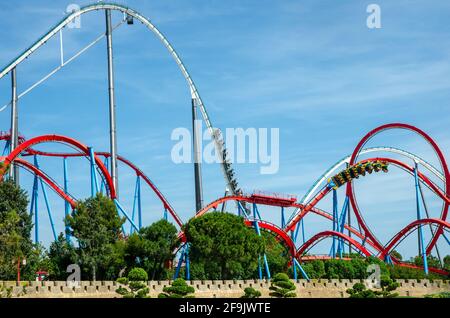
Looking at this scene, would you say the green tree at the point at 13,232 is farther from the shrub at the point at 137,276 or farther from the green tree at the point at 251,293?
the green tree at the point at 251,293

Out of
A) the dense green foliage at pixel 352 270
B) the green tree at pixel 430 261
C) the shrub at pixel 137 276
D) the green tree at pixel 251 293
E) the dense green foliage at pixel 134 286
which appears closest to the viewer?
the dense green foliage at pixel 134 286

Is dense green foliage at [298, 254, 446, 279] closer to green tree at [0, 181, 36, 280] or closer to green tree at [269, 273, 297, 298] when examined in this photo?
green tree at [269, 273, 297, 298]

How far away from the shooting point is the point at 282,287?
55.9 metres

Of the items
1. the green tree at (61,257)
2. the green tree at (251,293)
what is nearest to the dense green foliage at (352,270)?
the green tree at (251,293)

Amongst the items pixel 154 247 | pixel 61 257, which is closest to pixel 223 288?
pixel 154 247

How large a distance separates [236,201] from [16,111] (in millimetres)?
20693

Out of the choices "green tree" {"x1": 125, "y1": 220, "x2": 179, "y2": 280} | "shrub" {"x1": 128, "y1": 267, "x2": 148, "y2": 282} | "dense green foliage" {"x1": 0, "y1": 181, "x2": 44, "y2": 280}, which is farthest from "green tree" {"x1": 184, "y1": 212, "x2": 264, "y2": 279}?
"dense green foliage" {"x1": 0, "y1": 181, "x2": 44, "y2": 280}

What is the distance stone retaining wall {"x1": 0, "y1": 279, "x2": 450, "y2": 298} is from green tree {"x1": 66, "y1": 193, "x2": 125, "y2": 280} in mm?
5128

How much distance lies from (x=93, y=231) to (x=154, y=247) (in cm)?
570

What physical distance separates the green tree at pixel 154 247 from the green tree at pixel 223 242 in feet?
4.92

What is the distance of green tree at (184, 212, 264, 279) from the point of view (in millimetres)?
59031

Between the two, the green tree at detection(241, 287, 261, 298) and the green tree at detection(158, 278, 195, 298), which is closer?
the green tree at detection(158, 278, 195, 298)

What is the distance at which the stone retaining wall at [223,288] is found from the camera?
148 feet

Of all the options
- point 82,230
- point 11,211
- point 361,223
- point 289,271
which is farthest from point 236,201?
point 11,211
